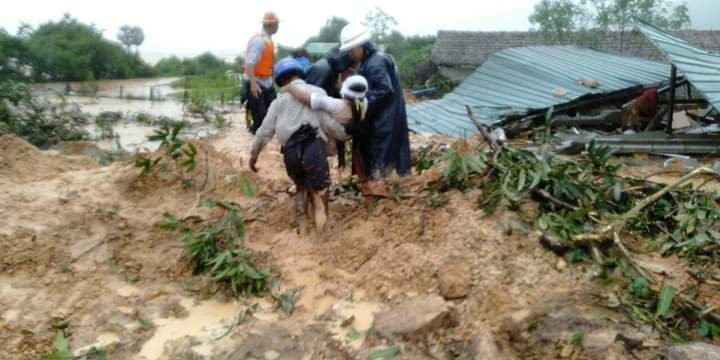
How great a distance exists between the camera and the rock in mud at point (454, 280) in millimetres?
3285

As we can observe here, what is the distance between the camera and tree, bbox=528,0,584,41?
65.8 feet

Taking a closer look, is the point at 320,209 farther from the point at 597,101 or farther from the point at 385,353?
the point at 597,101

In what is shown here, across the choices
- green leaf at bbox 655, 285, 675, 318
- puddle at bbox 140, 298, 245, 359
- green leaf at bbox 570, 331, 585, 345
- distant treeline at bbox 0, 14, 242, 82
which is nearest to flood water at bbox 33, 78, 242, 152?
distant treeline at bbox 0, 14, 242, 82

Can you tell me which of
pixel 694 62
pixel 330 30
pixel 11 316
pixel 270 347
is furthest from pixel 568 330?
pixel 330 30

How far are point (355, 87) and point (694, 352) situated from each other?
2.13 metres

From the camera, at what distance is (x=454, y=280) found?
3326mm

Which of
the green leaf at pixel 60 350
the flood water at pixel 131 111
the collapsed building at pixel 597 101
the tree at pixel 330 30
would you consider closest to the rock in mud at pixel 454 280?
the green leaf at pixel 60 350

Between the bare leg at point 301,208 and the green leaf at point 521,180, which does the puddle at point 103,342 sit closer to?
the bare leg at point 301,208

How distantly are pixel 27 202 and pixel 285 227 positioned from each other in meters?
1.70

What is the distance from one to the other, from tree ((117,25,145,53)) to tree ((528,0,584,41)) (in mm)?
18241

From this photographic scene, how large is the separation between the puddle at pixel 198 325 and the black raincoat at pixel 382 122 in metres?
1.22

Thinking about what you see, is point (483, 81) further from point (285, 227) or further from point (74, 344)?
point (74, 344)

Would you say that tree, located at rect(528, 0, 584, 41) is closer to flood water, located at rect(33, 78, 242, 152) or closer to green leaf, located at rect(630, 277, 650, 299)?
flood water, located at rect(33, 78, 242, 152)

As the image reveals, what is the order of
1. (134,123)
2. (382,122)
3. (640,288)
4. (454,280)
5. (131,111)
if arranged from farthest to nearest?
1. (131,111)
2. (134,123)
3. (382,122)
4. (454,280)
5. (640,288)
